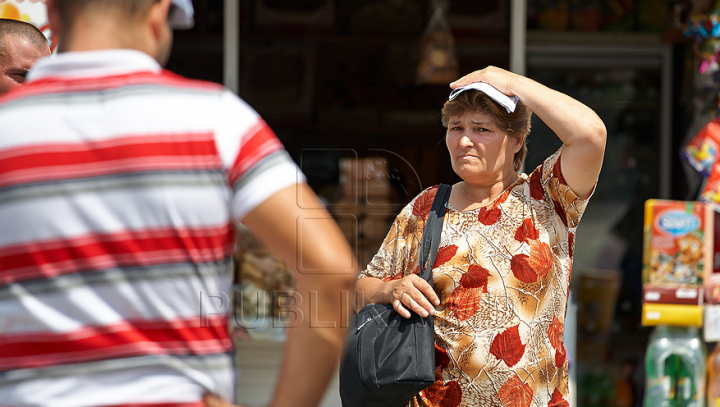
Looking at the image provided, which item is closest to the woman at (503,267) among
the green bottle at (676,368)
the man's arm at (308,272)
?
the man's arm at (308,272)

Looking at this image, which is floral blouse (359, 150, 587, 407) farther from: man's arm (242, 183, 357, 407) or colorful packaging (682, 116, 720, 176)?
colorful packaging (682, 116, 720, 176)

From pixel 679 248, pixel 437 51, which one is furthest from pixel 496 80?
pixel 437 51

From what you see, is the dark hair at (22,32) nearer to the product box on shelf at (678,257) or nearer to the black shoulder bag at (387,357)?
the black shoulder bag at (387,357)

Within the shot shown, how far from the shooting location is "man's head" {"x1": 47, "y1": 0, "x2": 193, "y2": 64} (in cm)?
99

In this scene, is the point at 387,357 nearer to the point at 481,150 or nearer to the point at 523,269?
the point at 523,269

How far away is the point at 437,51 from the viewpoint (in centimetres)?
441

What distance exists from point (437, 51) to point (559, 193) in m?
2.54

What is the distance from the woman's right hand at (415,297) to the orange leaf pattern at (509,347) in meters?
0.19

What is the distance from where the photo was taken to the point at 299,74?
4414mm

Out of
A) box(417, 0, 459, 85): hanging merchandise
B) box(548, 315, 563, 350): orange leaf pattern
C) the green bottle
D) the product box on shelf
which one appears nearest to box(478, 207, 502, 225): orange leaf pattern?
box(548, 315, 563, 350): orange leaf pattern

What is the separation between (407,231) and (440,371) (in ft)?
1.39

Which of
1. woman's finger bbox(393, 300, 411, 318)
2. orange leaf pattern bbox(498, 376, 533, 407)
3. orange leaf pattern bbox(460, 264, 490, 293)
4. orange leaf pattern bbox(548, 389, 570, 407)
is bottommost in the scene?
orange leaf pattern bbox(548, 389, 570, 407)

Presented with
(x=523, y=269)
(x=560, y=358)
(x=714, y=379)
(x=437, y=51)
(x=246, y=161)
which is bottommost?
(x=714, y=379)

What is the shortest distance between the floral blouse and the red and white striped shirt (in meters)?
1.14
